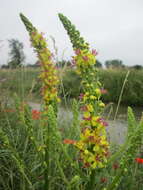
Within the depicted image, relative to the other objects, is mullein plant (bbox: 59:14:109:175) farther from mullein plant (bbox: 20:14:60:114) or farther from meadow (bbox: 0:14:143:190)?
mullein plant (bbox: 20:14:60:114)

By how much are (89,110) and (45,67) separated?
0.52 metres

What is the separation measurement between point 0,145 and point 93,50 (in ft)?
4.91

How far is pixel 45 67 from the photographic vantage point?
1534 mm

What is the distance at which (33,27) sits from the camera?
1594mm

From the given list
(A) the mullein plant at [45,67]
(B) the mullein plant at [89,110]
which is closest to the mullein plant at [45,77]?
(A) the mullein plant at [45,67]

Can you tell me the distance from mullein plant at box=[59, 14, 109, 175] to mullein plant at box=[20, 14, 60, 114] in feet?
1.07

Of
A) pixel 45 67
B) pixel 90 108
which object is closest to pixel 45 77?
pixel 45 67

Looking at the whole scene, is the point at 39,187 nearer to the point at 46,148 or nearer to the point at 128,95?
the point at 46,148

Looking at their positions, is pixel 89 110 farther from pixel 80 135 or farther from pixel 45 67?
pixel 45 67

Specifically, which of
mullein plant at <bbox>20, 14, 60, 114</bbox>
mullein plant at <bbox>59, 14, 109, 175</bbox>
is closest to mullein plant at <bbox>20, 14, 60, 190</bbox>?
mullein plant at <bbox>20, 14, 60, 114</bbox>

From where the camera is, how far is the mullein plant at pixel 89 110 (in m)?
1.15

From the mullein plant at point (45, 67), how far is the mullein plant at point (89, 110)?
33 cm

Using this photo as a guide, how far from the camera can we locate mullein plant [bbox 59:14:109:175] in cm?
115

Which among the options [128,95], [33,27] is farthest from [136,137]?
[128,95]
